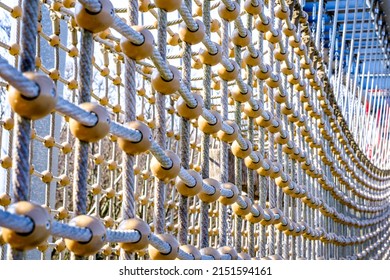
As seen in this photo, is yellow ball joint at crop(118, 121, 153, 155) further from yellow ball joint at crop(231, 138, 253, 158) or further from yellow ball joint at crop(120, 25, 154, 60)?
yellow ball joint at crop(231, 138, 253, 158)

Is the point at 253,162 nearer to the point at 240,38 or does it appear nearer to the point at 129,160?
the point at 240,38

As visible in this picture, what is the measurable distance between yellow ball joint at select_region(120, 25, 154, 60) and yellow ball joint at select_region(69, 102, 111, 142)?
0.43ft

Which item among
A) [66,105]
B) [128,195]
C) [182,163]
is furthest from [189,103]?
[66,105]

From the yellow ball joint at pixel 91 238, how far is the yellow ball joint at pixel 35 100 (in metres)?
0.12

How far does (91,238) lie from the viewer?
0.61 metres

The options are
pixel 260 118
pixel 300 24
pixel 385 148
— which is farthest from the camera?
pixel 385 148

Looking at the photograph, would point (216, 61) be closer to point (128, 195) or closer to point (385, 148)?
point (128, 195)

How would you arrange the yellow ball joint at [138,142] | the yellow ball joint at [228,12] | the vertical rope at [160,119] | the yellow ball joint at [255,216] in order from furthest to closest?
the yellow ball joint at [255,216] → the yellow ball joint at [228,12] → the vertical rope at [160,119] → the yellow ball joint at [138,142]

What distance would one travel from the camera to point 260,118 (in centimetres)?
131

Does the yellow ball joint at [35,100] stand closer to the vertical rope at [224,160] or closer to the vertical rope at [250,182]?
the vertical rope at [224,160]

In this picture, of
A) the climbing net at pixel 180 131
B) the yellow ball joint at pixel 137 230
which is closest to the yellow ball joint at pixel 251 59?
the climbing net at pixel 180 131

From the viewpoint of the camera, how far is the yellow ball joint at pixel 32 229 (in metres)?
0.52
